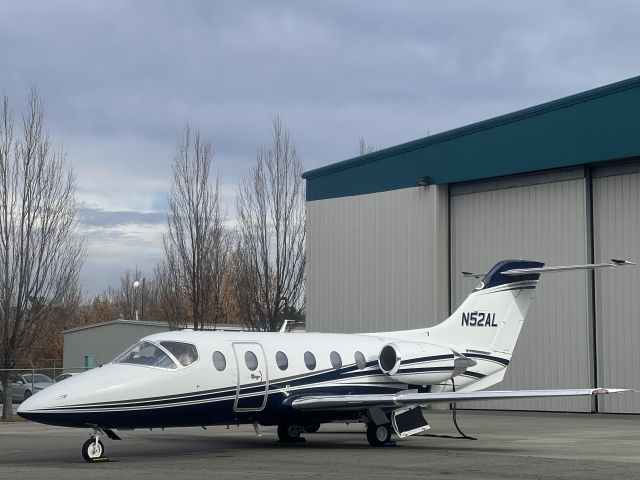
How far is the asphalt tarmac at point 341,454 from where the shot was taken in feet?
48.4

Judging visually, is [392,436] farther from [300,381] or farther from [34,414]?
[34,414]

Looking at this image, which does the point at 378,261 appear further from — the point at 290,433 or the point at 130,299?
the point at 130,299

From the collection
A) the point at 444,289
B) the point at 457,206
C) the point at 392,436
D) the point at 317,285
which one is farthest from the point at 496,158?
the point at 392,436

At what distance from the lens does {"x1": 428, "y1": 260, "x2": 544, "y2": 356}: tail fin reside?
2216 cm

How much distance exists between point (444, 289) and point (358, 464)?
58.6 ft

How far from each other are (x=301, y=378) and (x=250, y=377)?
4.18 feet

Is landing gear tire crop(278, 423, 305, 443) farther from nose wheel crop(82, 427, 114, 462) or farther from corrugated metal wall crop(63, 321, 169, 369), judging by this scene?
corrugated metal wall crop(63, 321, 169, 369)

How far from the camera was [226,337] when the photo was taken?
19000mm

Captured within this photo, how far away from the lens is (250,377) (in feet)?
61.4

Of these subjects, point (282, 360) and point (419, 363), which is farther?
point (419, 363)

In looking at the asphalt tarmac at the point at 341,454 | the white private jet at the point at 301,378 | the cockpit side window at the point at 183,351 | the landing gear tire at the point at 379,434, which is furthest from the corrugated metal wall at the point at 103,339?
the cockpit side window at the point at 183,351

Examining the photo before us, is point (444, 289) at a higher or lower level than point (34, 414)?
higher

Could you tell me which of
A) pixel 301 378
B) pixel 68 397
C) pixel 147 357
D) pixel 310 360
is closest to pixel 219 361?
pixel 147 357

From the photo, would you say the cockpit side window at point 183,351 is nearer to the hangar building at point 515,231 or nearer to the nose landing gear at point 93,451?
the nose landing gear at point 93,451
